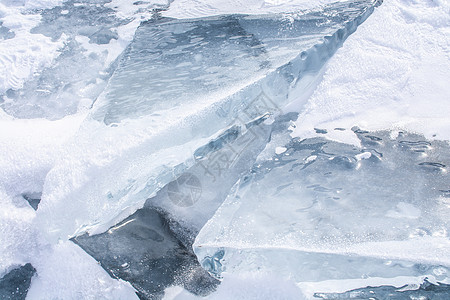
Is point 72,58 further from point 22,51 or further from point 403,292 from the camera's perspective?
point 403,292

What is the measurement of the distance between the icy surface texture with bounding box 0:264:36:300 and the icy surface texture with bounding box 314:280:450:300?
1196 mm

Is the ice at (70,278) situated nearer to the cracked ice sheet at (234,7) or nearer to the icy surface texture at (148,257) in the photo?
the icy surface texture at (148,257)

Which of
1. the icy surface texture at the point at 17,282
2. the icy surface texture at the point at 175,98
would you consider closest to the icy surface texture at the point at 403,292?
the icy surface texture at the point at 175,98

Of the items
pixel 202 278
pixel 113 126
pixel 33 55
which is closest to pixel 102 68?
pixel 33 55

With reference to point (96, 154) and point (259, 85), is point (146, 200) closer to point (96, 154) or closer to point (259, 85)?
point (96, 154)

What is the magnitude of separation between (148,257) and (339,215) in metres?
0.76

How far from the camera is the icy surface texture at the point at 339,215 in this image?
1.21 m

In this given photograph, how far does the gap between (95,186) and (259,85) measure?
2.84 ft

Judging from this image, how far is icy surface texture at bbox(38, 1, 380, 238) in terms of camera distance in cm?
146

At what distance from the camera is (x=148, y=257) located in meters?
1.47

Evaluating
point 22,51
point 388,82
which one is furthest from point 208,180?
point 22,51

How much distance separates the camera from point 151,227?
1.53 meters

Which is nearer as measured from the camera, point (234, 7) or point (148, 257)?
point (148, 257)

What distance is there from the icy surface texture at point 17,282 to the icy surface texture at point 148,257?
0.22 metres
